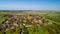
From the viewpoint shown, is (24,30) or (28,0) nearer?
(24,30)

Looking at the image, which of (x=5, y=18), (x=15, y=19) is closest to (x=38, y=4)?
(x=15, y=19)

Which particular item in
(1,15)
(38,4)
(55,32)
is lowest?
(55,32)

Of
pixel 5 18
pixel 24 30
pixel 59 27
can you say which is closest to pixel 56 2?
pixel 59 27

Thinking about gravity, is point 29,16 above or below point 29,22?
above

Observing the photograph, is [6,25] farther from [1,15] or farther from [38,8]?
[38,8]

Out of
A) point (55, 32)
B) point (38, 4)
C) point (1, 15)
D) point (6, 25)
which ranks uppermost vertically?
point (38, 4)

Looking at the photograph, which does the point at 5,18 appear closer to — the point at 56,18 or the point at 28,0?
the point at 28,0

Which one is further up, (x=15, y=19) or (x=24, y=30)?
(x=15, y=19)
